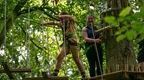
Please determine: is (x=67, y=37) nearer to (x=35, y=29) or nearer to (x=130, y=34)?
(x=130, y=34)

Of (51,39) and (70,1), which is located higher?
(70,1)

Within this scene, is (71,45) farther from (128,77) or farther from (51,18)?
(51,18)

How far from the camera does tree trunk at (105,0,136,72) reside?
259 inches

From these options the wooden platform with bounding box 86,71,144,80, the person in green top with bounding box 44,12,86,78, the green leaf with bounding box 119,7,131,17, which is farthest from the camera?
the person in green top with bounding box 44,12,86,78

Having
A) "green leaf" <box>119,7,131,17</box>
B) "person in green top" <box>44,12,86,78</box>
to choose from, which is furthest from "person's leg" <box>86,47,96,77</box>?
"green leaf" <box>119,7,131,17</box>

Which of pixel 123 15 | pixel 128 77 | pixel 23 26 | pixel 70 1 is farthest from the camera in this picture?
pixel 23 26

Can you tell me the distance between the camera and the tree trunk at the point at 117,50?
6582 mm

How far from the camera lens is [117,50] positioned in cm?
672

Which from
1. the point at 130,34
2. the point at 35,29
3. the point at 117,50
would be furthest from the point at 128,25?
the point at 35,29

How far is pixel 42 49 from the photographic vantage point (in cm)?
1292

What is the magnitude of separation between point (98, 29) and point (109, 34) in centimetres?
21

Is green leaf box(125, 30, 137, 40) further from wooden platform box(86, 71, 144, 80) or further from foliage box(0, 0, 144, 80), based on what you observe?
foliage box(0, 0, 144, 80)

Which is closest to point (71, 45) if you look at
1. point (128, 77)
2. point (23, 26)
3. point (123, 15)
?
point (128, 77)

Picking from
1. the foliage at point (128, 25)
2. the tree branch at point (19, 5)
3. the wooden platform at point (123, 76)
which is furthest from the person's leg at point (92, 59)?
the tree branch at point (19, 5)
